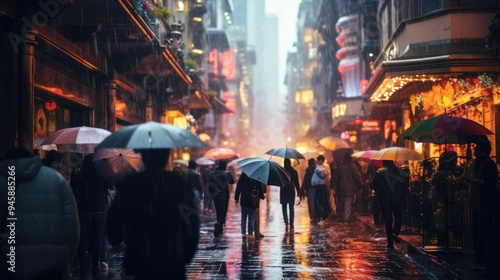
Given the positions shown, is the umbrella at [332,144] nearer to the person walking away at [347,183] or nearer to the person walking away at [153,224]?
the person walking away at [347,183]

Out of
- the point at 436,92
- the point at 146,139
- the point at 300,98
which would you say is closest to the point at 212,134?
the point at 300,98

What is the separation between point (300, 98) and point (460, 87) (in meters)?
65.9

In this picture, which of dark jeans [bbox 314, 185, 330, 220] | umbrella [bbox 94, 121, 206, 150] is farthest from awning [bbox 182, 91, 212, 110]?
umbrella [bbox 94, 121, 206, 150]

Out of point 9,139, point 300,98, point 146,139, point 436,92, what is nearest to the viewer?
point 146,139

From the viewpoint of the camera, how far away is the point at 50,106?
610 inches

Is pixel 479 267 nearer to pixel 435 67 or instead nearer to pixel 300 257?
pixel 300 257

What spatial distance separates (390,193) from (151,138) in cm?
904

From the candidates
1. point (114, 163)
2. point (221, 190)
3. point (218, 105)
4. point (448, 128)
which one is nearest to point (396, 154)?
point (448, 128)

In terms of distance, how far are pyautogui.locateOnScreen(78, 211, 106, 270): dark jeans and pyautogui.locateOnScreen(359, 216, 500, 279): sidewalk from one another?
525 centimetres

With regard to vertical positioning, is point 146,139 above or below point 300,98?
below

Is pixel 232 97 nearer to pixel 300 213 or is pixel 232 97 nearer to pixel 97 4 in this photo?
pixel 300 213

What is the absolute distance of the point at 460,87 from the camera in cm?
1873

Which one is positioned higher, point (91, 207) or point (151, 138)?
point (151, 138)

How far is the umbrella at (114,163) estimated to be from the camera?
36.0 feet
